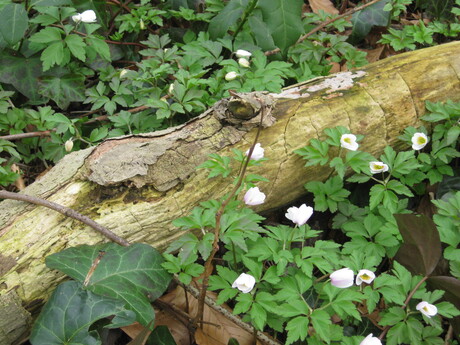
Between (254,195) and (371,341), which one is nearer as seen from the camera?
(371,341)

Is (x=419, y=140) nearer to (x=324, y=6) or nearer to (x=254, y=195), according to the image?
(x=254, y=195)

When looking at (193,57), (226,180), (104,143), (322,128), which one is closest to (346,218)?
(322,128)

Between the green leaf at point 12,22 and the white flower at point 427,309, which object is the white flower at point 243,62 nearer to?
the green leaf at point 12,22

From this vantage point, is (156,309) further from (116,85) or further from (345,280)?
(116,85)

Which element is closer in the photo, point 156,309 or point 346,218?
point 156,309

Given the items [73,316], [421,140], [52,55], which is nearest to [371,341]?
[73,316]

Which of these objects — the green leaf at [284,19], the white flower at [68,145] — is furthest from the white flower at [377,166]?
the white flower at [68,145]

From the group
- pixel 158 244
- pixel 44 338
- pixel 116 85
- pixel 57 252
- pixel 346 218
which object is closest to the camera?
pixel 44 338

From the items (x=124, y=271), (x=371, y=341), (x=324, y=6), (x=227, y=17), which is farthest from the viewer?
(x=324, y=6)
